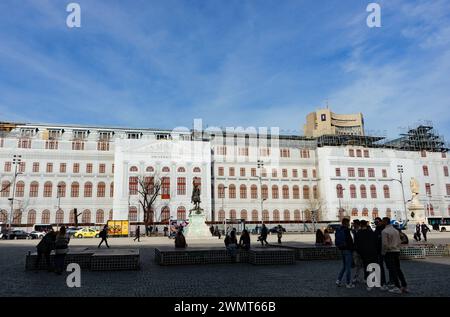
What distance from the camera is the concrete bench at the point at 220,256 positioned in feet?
47.1

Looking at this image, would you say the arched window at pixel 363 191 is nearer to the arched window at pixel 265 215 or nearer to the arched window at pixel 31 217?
the arched window at pixel 265 215

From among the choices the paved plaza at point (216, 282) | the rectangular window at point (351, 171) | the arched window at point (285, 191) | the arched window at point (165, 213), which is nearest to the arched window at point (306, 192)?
the arched window at point (285, 191)

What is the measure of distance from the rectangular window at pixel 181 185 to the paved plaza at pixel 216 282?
50.5 metres

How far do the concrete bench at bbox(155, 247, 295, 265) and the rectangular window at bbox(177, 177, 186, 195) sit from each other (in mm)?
48913

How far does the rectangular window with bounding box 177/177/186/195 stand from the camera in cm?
6432

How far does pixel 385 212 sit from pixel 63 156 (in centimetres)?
6100

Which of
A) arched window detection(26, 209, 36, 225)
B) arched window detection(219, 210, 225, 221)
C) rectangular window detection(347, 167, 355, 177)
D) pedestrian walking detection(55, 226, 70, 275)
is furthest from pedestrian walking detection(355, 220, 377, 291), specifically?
rectangular window detection(347, 167, 355, 177)

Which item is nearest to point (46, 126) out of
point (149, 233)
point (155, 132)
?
point (155, 132)

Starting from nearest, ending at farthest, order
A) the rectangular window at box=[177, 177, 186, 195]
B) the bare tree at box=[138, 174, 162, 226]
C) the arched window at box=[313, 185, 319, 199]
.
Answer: the bare tree at box=[138, 174, 162, 226] → the rectangular window at box=[177, 177, 186, 195] → the arched window at box=[313, 185, 319, 199]

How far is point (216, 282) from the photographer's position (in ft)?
33.9

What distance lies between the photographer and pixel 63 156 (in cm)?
6481

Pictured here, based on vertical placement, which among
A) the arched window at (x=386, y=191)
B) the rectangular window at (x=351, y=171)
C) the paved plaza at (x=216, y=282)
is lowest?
the paved plaza at (x=216, y=282)

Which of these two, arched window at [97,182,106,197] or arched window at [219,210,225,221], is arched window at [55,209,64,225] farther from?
arched window at [219,210,225,221]

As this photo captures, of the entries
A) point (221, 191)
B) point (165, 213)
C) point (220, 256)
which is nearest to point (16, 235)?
point (165, 213)
